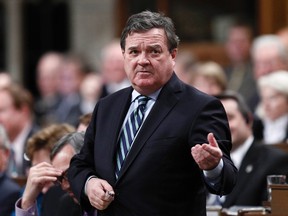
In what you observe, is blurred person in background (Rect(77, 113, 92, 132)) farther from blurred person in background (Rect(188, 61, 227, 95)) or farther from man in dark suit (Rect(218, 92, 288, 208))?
blurred person in background (Rect(188, 61, 227, 95))

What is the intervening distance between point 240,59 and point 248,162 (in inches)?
174

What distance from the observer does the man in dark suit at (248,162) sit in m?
7.40

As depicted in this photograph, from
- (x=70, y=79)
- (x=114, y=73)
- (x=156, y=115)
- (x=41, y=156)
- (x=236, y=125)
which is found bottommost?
(x=70, y=79)

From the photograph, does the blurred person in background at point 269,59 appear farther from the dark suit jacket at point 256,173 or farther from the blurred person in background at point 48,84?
the blurred person in background at point 48,84

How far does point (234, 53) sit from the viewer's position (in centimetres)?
1208

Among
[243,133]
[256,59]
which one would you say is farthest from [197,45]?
[243,133]

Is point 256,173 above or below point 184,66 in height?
above

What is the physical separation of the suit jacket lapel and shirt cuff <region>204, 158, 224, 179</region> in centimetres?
38

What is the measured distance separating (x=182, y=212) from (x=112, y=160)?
440 millimetres

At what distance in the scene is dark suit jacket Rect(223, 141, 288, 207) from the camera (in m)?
7.39

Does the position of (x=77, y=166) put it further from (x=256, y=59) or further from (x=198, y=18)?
(x=198, y=18)

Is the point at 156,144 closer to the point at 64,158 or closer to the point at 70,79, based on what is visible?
the point at 64,158

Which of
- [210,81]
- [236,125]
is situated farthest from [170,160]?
[210,81]

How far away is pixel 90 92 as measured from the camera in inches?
504
